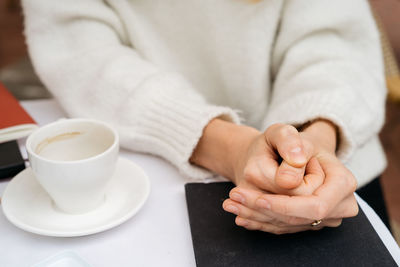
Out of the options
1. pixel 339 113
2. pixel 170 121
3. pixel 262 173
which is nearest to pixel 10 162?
pixel 170 121

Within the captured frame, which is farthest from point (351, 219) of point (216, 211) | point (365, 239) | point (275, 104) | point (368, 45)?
point (368, 45)

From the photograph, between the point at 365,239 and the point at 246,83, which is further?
the point at 246,83

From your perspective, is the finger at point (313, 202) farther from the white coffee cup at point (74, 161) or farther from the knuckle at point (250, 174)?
the white coffee cup at point (74, 161)

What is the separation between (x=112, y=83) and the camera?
0.62 m

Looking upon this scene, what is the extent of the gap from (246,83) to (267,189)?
14.0 inches

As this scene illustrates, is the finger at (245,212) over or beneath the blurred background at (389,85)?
over

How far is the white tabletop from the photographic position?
40 centimetres

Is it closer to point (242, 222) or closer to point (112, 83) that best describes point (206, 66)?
point (112, 83)

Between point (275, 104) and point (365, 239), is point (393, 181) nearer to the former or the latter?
point (275, 104)

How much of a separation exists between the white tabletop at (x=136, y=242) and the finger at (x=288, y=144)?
137 millimetres

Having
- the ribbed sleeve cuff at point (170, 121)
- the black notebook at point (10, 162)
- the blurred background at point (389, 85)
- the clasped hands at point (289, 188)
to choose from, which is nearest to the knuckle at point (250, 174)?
the clasped hands at point (289, 188)

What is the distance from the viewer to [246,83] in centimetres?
75

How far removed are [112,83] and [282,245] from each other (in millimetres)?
367

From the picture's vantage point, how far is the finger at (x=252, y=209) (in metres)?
0.41
